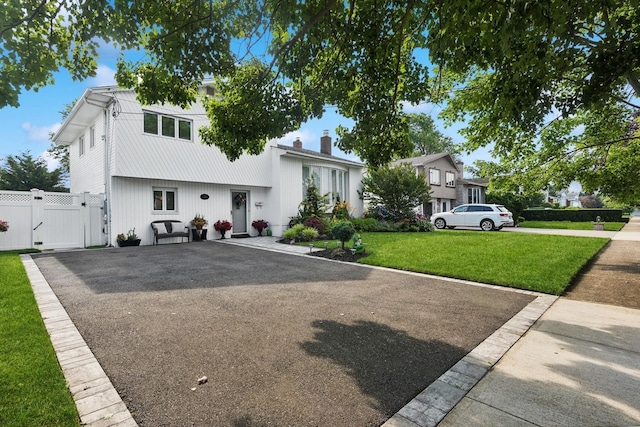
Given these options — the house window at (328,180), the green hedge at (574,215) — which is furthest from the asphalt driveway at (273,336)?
the green hedge at (574,215)

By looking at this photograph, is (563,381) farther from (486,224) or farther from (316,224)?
(486,224)

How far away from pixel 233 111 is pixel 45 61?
102 inches

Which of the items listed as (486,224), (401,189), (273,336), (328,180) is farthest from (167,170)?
(486,224)

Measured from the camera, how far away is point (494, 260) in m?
8.38

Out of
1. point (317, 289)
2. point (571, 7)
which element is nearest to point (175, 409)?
point (317, 289)

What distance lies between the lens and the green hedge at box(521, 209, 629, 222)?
27.3 meters

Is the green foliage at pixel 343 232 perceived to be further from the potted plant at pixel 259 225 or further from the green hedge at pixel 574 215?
the green hedge at pixel 574 215

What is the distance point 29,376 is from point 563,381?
467cm

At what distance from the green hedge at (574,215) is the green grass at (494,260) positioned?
69.3 feet

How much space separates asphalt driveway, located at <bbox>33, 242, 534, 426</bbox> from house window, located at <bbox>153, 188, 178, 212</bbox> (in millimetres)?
6101

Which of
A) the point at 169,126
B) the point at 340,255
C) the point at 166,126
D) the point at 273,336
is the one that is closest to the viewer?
the point at 273,336

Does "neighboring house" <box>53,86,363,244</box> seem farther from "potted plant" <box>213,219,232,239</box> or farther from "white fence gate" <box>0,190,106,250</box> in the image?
"white fence gate" <box>0,190,106,250</box>

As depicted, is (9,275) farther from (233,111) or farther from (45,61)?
(233,111)

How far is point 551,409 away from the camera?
7.98 feet
